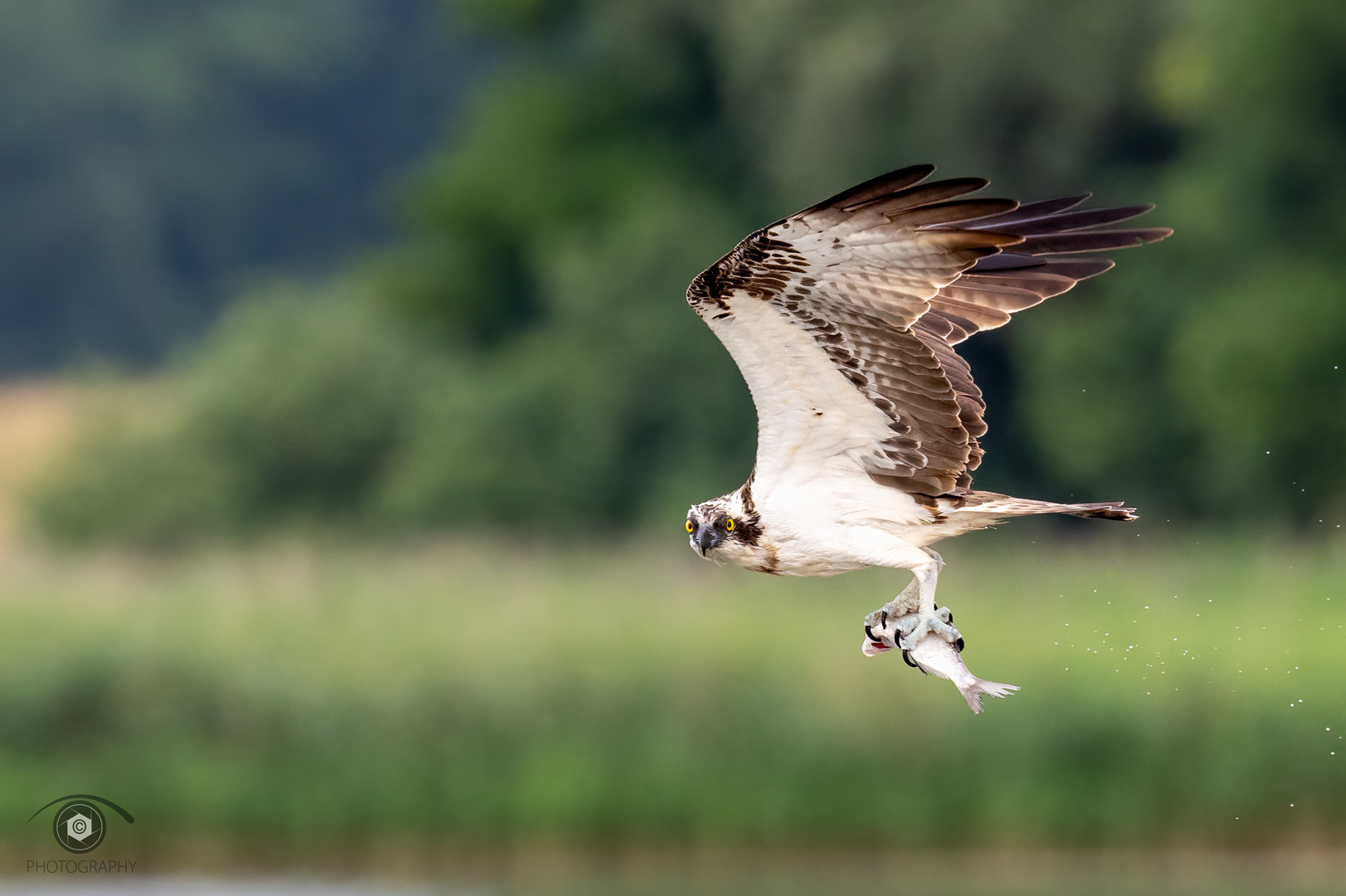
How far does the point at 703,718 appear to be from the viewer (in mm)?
18234

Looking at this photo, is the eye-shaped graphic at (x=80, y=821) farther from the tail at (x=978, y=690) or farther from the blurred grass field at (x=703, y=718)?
the tail at (x=978, y=690)

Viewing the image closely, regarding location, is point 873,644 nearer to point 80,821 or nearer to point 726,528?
point 726,528

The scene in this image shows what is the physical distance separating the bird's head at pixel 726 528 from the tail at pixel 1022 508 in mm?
787

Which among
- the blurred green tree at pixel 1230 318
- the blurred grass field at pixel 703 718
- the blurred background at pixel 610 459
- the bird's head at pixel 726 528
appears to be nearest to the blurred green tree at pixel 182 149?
the blurred background at pixel 610 459

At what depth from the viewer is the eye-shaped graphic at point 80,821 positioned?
60.3 feet

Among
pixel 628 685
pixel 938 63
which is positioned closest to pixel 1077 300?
pixel 938 63

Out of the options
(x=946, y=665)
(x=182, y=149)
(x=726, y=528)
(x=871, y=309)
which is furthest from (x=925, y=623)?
(x=182, y=149)

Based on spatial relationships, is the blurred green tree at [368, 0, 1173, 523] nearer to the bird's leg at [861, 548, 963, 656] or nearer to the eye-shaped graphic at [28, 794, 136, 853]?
the eye-shaped graphic at [28, 794, 136, 853]

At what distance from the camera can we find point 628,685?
18578mm

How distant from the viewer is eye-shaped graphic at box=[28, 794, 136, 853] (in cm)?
1838

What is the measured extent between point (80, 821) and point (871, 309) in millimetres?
12257

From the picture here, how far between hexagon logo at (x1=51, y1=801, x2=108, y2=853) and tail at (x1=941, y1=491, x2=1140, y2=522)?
11511 mm

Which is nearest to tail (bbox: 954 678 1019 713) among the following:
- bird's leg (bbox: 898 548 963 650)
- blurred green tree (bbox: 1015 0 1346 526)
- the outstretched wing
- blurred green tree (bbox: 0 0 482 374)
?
bird's leg (bbox: 898 548 963 650)

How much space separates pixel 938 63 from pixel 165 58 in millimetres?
29816
